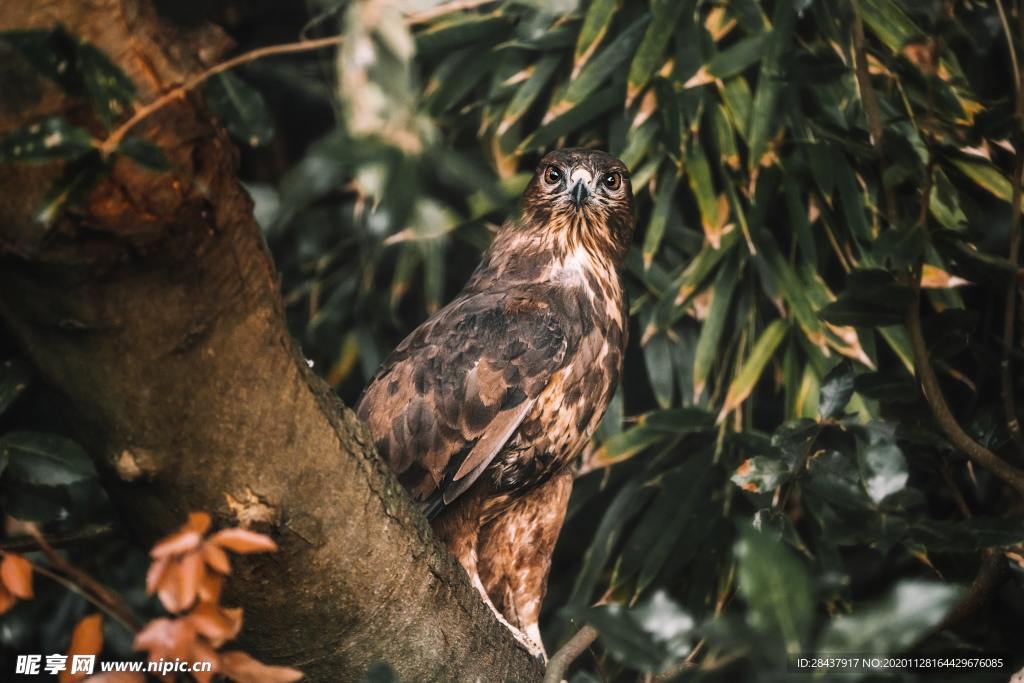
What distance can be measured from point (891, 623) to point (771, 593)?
5.4 inches

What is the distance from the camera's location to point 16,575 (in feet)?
4.41

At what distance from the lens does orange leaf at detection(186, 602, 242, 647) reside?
4.13 feet

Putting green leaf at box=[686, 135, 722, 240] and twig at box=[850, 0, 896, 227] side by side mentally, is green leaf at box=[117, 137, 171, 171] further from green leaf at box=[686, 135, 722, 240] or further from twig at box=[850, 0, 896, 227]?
green leaf at box=[686, 135, 722, 240]

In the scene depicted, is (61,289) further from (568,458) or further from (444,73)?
(444,73)

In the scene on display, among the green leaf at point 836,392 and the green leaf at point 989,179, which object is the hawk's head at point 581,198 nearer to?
the green leaf at point 989,179

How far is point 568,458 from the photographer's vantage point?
8.50ft

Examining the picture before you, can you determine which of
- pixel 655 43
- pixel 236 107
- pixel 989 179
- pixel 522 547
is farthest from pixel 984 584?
pixel 655 43

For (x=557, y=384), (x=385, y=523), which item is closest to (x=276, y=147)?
(x=557, y=384)

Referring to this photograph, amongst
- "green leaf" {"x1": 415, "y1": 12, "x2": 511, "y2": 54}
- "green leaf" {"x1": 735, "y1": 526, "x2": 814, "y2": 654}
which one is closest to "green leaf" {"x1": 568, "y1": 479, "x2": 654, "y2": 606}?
"green leaf" {"x1": 415, "y1": 12, "x2": 511, "y2": 54}

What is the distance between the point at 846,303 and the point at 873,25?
1256mm

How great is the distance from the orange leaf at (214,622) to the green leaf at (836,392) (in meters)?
1.10

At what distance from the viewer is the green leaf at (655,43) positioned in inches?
117

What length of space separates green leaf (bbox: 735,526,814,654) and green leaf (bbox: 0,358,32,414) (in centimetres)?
113

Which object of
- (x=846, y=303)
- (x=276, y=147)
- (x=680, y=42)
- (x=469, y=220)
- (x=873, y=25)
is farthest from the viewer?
(x=276, y=147)
